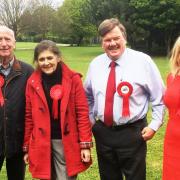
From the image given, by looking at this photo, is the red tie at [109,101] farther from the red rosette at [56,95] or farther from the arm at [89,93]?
the red rosette at [56,95]

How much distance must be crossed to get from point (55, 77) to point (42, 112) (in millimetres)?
384

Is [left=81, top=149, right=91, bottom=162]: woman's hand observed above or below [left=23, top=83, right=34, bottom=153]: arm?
below

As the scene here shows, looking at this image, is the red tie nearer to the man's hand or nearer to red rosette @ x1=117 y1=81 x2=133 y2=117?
red rosette @ x1=117 y1=81 x2=133 y2=117

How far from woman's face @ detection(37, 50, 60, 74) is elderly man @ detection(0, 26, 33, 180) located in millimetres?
400

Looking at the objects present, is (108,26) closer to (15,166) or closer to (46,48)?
(46,48)

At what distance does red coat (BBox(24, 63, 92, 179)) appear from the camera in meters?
4.21

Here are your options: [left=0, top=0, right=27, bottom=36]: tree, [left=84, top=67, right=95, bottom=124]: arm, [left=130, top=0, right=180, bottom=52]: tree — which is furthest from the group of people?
[left=0, top=0, right=27, bottom=36]: tree

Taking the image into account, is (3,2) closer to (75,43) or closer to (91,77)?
(75,43)

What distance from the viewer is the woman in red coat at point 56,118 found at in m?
4.19

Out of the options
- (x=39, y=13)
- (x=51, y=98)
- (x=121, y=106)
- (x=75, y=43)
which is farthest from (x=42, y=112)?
(x=75, y=43)

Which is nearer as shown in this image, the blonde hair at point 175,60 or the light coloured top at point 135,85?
the blonde hair at point 175,60

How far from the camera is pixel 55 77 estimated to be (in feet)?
13.9

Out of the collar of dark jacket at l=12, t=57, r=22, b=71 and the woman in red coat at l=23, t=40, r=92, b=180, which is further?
the collar of dark jacket at l=12, t=57, r=22, b=71

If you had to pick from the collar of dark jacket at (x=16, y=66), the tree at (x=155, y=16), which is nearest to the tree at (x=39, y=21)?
the tree at (x=155, y=16)
